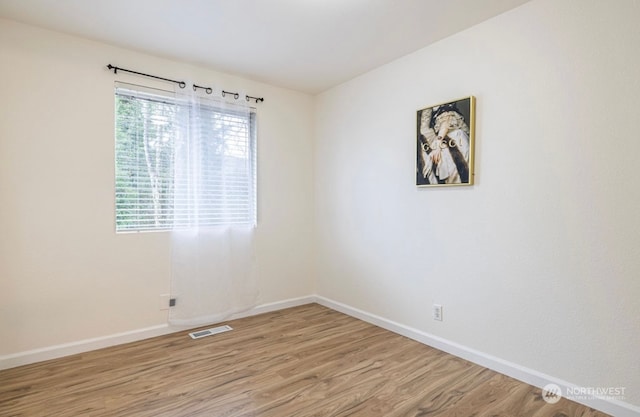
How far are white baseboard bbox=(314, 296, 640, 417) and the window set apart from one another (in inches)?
69.1

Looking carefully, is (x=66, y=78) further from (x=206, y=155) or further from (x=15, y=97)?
(x=206, y=155)

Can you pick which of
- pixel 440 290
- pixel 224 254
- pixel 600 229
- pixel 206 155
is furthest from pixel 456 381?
pixel 206 155

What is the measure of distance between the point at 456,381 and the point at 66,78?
360 centimetres

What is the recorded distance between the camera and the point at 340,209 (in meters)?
3.71

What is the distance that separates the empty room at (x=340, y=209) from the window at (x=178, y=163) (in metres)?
0.02

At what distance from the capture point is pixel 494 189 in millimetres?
2350

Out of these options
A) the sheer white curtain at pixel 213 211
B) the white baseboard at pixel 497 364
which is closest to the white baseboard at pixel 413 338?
the white baseboard at pixel 497 364

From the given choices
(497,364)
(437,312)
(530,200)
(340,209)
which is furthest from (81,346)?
(530,200)

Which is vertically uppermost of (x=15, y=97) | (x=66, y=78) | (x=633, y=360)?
(x=66, y=78)

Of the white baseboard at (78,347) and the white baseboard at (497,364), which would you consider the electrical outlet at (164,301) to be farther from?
the white baseboard at (497,364)

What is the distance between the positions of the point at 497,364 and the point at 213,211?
2686 millimetres

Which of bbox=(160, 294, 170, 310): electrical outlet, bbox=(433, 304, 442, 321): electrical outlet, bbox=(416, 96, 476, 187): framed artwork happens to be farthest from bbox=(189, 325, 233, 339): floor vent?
bbox=(416, 96, 476, 187): framed artwork

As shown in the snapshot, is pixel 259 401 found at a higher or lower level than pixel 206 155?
lower

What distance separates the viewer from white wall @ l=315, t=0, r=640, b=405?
183 centimetres
